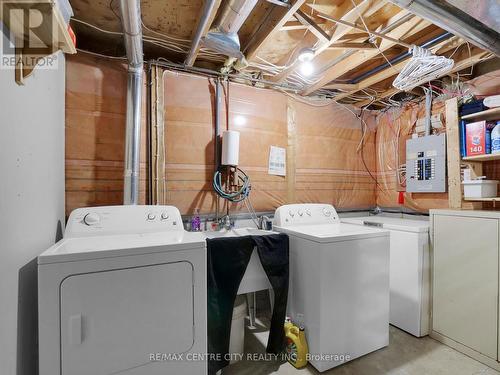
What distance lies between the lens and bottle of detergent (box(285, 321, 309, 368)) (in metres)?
1.77

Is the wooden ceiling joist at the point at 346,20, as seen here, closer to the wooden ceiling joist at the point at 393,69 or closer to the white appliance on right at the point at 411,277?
the wooden ceiling joist at the point at 393,69

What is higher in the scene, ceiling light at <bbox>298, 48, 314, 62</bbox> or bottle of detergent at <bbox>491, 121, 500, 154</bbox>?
ceiling light at <bbox>298, 48, 314, 62</bbox>

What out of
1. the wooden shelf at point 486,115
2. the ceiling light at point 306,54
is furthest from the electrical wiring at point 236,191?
the wooden shelf at point 486,115

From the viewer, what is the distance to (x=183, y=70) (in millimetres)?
2227

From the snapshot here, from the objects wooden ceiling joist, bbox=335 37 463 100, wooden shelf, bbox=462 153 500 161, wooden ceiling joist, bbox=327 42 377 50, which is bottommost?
wooden shelf, bbox=462 153 500 161

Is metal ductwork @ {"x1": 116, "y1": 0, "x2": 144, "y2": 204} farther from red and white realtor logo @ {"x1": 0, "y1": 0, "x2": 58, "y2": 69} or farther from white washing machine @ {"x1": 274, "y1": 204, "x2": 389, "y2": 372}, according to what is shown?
white washing machine @ {"x1": 274, "y1": 204, "x2": 389, "y2": 372}

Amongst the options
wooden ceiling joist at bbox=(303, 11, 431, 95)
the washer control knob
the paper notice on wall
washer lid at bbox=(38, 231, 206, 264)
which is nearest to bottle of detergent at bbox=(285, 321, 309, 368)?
washer lid at bbox=(38, 231, 206, 264)

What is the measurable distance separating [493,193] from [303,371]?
2134 millimetres

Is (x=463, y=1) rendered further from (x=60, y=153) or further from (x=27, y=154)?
(x=60, y=153)

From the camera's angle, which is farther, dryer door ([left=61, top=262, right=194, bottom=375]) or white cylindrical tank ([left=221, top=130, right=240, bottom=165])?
white cylindrical tank ([left=221, top=130, right=240, bottom=165])

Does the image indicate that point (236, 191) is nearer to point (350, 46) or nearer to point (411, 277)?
point (350, 46)

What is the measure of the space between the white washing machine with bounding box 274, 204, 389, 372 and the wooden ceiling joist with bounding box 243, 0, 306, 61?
1.44 meters

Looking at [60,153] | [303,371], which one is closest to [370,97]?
[303,371]

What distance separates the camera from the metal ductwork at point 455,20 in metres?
1.30
